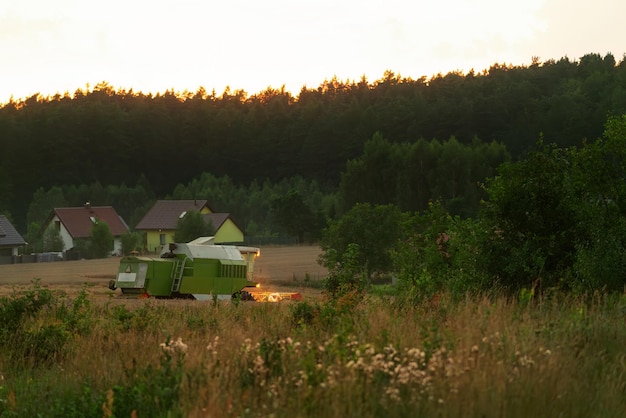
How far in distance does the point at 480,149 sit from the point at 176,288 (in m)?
99.9

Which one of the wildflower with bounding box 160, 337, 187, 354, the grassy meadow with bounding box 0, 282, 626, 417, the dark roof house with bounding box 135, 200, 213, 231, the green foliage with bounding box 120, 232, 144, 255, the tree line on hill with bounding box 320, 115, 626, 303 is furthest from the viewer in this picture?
the dark roof house with bounding box 135, 200, 213, 231

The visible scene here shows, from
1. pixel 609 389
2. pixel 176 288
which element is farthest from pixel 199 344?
pixel 176 288

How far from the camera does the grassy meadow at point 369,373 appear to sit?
8.61m

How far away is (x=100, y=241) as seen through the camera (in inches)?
4058

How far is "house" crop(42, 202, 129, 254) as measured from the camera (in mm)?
114406

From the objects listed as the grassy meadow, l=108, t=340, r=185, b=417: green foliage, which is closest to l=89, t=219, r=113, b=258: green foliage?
the grassy meadow

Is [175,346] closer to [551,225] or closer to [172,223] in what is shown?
[551,225]

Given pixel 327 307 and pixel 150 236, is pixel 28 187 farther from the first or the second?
→ pixel 327 307

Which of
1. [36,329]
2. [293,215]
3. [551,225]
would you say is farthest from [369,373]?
[293,215]

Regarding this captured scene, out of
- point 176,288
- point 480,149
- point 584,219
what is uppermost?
point 480,149

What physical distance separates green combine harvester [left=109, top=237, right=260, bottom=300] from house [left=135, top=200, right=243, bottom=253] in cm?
7018

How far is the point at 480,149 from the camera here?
444ft

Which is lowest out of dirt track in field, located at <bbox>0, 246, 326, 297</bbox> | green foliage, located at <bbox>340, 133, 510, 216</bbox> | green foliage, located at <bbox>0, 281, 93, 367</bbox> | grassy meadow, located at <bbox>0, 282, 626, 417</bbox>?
dirt track in field, located at <bbox>0, 246, 326, 297</bbox>

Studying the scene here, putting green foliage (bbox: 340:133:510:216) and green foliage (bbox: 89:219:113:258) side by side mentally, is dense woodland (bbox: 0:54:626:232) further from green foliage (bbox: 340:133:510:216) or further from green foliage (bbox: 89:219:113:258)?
green foliage (bbox: 89:219:113:258)
